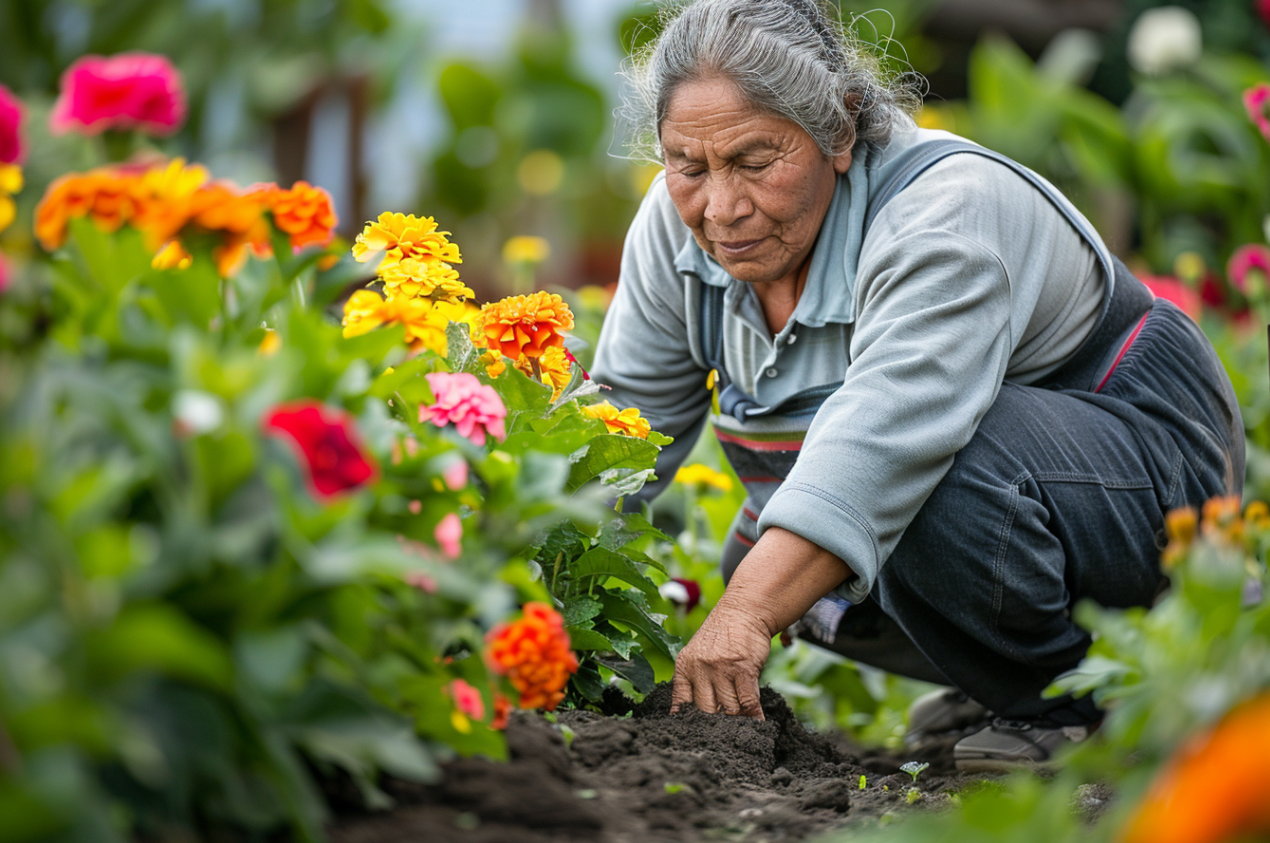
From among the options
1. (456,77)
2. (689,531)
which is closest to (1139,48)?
(456,77)

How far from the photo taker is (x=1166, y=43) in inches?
241

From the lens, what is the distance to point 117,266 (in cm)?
113

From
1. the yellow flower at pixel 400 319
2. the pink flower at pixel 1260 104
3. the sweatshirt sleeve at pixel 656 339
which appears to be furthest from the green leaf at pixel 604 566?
the pink flower at pixel 1260 104

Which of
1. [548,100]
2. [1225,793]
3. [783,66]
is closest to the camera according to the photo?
[1225,793]

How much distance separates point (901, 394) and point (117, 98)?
112cm

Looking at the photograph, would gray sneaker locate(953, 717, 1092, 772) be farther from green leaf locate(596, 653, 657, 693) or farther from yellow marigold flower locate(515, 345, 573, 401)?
yellow marigold flower locate(515, 345, 573, 401)

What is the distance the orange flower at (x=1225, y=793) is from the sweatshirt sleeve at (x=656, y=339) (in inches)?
60.6

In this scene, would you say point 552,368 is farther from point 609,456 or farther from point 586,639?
point 586,639

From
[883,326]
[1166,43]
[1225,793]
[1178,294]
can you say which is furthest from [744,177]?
[1166,43]

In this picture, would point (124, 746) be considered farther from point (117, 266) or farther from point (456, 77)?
point (456, 77)

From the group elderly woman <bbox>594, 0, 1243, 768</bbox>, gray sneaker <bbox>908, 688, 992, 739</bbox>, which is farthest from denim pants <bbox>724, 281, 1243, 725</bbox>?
gray sneaker <bbox>908, 688, 992, 739</bbox>

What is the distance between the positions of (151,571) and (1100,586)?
163 cm

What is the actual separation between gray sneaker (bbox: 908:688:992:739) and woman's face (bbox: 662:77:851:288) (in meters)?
0.98

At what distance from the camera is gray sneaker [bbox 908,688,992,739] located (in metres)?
2.40
